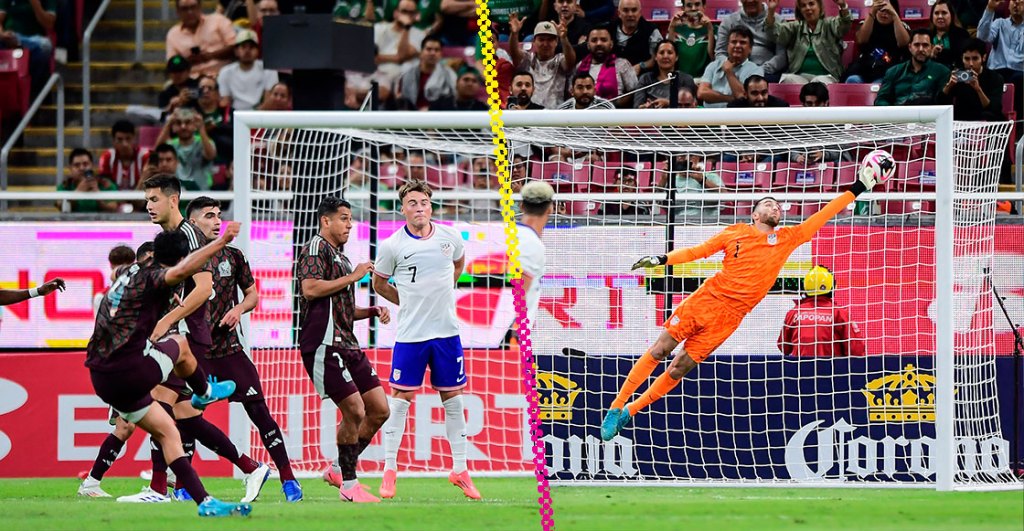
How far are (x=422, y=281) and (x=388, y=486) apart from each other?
1.37 m

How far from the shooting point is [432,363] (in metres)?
9.32

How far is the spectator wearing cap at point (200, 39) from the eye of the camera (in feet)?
55.5

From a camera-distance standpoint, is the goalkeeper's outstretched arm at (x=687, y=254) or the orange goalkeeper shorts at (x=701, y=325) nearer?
the goalkeeper's outstretched arm at (x=687, y=254)

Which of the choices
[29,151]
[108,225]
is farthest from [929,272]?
[29,151]

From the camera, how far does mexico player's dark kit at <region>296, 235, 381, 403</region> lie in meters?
9.38

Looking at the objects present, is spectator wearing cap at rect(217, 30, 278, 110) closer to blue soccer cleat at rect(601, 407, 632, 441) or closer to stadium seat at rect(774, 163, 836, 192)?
stadium seat at rect(774, 163, 836, 192)

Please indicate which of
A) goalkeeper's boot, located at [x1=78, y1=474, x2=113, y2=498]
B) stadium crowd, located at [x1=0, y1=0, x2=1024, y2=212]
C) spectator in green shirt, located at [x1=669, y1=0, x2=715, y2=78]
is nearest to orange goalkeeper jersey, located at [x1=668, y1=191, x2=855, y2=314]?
stadium crowd, located at [x1=0, y1=0, x2=1024, y2=212]

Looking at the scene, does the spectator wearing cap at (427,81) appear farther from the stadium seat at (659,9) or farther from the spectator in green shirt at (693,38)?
the spectator in green shirt at (693,38)

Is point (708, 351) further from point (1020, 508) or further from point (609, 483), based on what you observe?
point (1020, 508)

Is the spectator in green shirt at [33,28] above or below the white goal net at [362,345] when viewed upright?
above

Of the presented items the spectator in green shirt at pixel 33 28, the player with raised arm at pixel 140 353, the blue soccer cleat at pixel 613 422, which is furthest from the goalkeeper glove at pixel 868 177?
the spectator in green shirt at pixel 33 28

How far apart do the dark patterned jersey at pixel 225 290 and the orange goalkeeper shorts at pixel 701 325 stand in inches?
123

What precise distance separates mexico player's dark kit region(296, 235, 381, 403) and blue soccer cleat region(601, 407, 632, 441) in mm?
1711

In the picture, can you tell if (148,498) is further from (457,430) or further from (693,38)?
(693,38)
